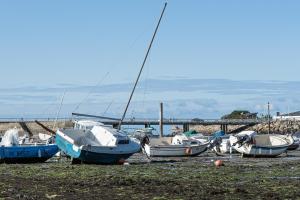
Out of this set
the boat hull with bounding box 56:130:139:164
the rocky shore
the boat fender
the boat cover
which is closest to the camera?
the boat hull with bounding box 56:130:139:164

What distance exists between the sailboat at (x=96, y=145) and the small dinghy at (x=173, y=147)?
6.09m

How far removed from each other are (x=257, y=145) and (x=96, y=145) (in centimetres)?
1464

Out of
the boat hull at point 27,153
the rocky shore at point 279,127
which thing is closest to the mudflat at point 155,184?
the boat hull at point 27,153

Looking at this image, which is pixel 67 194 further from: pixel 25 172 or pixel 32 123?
pixel 32 123

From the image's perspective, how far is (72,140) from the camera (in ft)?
156

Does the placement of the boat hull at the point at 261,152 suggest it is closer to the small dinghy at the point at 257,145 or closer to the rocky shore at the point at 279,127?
the small dinghy at the point at 257,145

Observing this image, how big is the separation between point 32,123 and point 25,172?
101548 mm

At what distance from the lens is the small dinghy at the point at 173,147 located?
2199 inches

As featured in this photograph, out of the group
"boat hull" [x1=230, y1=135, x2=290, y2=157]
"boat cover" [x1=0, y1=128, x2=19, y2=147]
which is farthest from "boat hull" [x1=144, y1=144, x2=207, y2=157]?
"boat cover" [x1=0, y1=128, x2=19, y2=147]

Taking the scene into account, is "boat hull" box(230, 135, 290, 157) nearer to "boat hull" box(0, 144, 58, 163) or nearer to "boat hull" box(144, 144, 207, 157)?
"boat hull" box(144, 144, 207, 157)

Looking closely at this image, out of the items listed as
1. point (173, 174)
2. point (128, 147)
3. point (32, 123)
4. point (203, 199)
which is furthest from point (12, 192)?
point (32, 123)

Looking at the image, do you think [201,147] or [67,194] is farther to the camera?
[201,147]

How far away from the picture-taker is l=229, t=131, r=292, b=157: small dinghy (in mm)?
56250

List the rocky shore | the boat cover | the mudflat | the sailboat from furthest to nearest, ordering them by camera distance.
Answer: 1. the rocky shore
2. the boat cover
3. the sailboat
4. the mudflat
